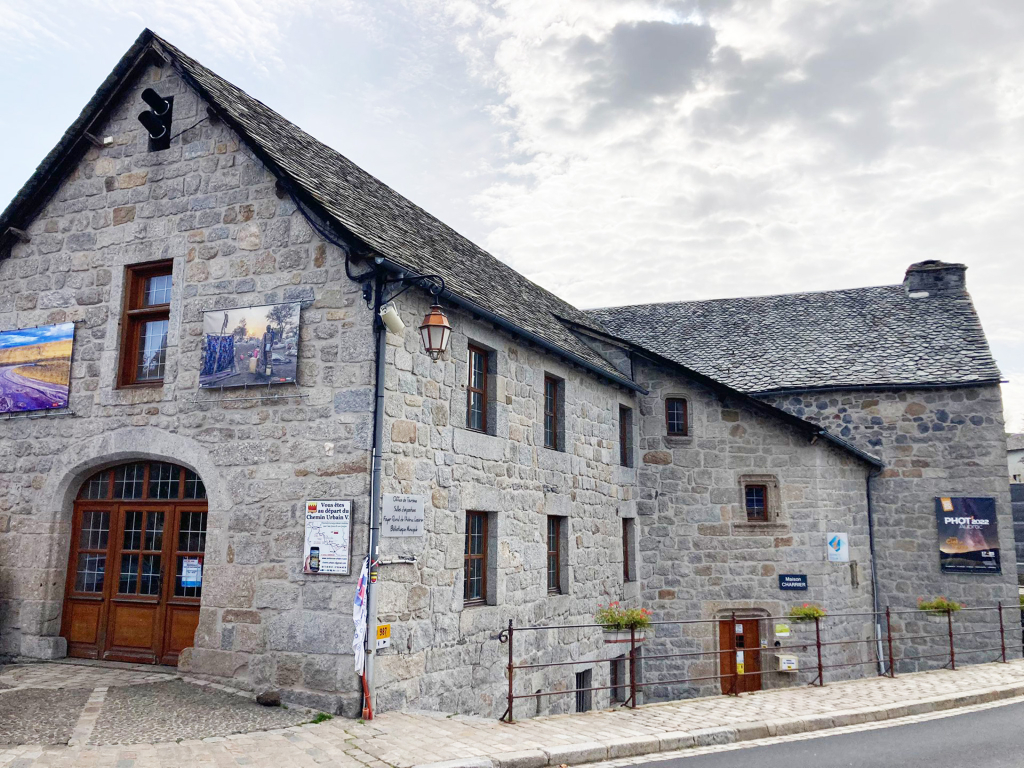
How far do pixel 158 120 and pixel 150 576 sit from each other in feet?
19.2

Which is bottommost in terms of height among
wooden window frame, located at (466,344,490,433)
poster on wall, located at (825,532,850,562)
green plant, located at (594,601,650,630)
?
green plant, located at (594,601,650,630)

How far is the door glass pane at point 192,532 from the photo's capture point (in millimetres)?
9500

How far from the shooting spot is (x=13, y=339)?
10781mm

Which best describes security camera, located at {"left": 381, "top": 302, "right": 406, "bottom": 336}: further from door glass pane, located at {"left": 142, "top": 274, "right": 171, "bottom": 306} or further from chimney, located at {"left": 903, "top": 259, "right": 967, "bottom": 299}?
chimney, located at {"left": 903, "top": 259, "right": 967, "bottom": 299}

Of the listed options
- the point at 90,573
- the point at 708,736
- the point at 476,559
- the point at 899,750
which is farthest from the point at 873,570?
the point at 90,573

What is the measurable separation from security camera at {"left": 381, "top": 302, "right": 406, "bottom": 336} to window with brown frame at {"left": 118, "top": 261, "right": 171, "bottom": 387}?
10.7 feet

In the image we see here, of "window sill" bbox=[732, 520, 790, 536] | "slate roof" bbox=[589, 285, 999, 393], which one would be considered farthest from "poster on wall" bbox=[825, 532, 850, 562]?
"slate roof" bbox=[589, 285, 999, 393]

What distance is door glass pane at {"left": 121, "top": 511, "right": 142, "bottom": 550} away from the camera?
32.4ft

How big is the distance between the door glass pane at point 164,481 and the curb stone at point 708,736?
514 centimetres

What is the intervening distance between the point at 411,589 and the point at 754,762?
3927 millimetres

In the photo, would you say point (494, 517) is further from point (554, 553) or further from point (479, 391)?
point (554, 553)

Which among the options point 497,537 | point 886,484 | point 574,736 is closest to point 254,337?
point 497,537

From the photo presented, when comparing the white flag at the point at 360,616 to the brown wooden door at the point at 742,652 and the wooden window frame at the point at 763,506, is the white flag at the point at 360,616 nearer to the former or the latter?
the brown wooden door at the point at 742,652

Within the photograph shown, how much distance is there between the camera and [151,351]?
Answer: 1021cm
